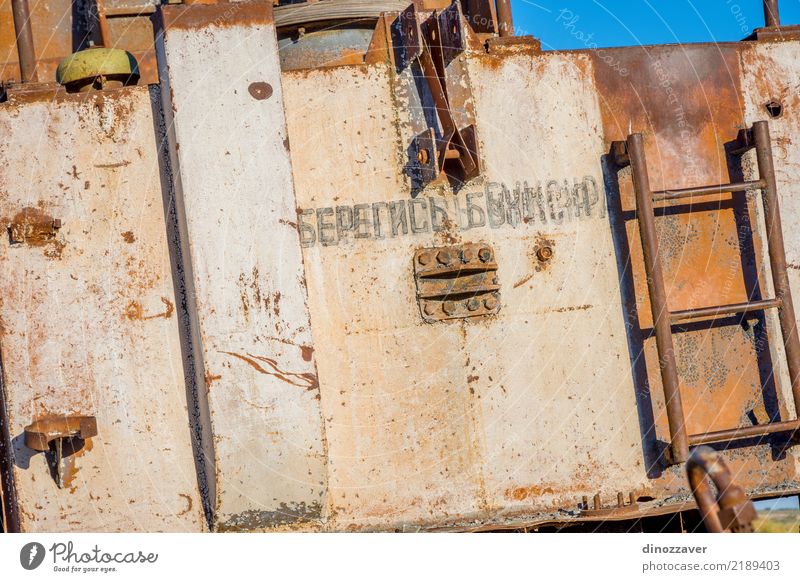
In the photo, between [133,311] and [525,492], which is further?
[525,492]

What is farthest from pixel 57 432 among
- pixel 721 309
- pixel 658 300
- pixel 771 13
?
pixel 771 13

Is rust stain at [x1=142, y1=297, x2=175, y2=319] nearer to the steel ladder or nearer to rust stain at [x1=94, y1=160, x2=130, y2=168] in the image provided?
rust stain at [x1=94, y1=160, x2=130, y2=168]

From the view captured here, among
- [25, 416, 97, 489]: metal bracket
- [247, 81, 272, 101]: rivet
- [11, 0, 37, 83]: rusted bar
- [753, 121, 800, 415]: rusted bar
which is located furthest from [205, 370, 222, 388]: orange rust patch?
[753, 121, 800, 415]: rusted bar

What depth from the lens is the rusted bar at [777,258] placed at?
13.2 feet

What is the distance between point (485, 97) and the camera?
4086 mm

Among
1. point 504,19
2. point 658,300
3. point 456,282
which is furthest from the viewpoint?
point 504,19

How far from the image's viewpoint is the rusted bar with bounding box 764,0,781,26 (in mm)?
4418

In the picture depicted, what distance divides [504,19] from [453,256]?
1.15 meters

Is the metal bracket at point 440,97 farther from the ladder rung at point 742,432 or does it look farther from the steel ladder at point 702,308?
the ladder rung at point 742,432

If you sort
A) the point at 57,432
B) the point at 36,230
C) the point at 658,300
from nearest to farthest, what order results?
the point at 57,432 → the point at 36,230 → the point at 658,300

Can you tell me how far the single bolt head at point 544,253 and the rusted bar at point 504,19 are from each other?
972 millimetres

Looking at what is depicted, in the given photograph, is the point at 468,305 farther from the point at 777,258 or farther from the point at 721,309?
the point at 777,258

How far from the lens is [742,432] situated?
3973 mm
